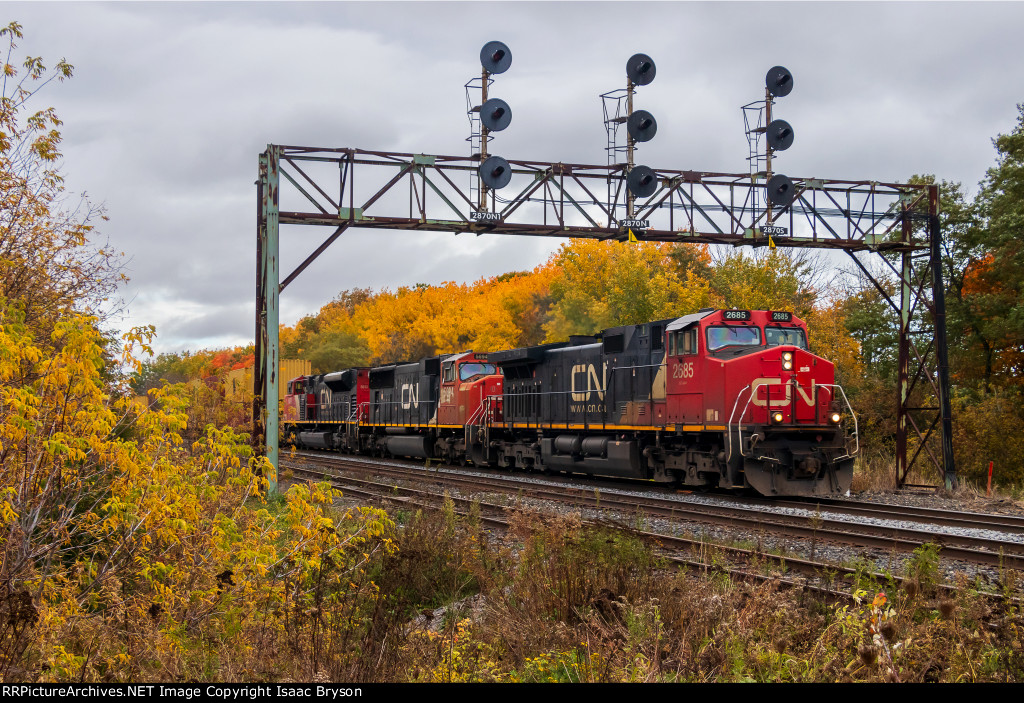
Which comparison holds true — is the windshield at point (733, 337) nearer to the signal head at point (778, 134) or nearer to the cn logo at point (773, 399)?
the cn logo at point (773, 399)

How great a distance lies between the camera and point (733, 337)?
18047 millimetres

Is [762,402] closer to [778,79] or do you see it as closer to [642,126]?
[642,126]

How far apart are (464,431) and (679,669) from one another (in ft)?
74.9

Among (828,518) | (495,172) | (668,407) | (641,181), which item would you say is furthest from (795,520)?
(495,172)

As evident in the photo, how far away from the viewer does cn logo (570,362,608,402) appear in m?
21.6

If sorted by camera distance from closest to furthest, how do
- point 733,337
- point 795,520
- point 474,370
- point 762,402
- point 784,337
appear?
1. point 795,520
2. point 762,402
3. point 733,337
4. point 784,337
5. point 474,370

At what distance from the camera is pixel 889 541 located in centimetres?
1134

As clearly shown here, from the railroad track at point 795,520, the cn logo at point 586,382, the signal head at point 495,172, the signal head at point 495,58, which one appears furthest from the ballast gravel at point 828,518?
the signal head at point 495,58

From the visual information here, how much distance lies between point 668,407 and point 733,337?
6.84ft

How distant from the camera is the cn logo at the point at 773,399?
55.8 ft

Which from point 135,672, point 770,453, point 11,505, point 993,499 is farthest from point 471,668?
point 993,499

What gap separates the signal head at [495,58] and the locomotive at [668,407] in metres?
6.67

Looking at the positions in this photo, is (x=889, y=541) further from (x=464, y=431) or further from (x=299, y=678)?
(x=464, y=431)

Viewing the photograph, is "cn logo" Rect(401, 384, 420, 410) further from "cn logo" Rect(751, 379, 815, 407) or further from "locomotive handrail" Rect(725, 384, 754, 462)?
"cn logo" Rect(751, 379, 815, 407)
